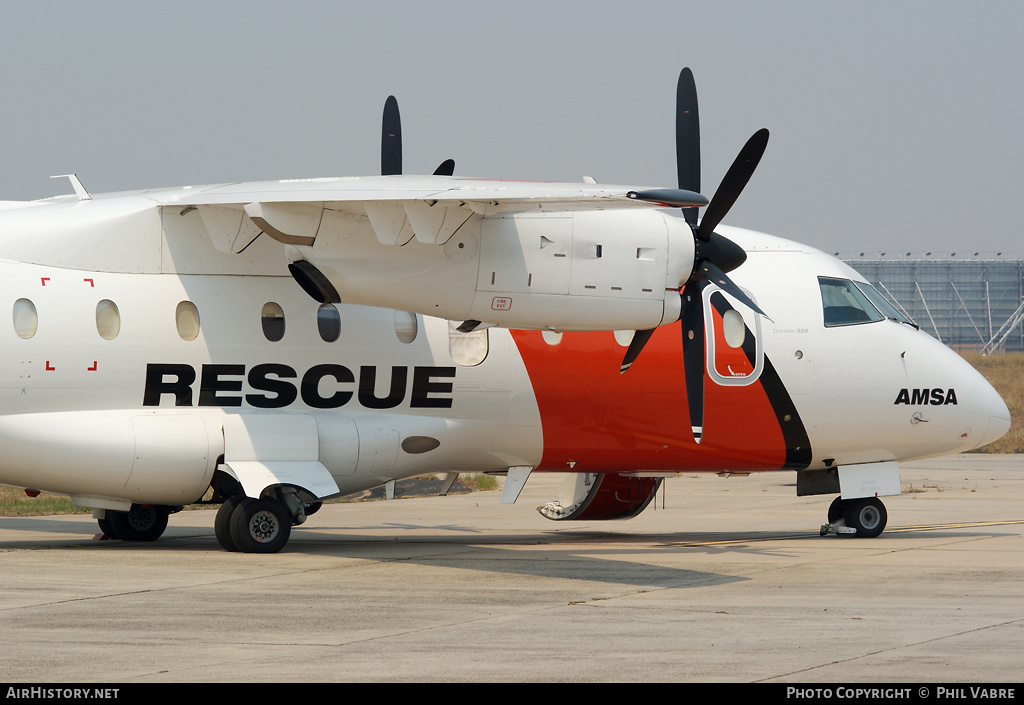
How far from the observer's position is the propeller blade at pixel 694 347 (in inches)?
593

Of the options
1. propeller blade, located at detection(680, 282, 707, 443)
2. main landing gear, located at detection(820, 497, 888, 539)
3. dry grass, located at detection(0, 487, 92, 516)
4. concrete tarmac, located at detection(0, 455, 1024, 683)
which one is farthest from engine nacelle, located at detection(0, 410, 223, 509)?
main landing gear, located at detection(820, 497, 888, 539)

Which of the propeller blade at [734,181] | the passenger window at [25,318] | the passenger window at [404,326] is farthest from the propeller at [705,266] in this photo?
the passenger window at [25,318]

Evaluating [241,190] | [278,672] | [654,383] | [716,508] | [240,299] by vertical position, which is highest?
[241,190]

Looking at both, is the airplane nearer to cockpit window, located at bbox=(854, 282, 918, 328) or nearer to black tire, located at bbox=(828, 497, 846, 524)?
cockpit window, located at bbox=(854, 282, 918, 328)

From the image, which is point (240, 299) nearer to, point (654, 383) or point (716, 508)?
point (654, 383)

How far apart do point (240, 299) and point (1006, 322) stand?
116m

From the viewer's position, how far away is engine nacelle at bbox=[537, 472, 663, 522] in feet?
63.3

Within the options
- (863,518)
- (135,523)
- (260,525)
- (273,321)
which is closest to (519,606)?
(260,525)

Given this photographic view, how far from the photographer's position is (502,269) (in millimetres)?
13789

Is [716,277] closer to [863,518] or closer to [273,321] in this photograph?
[863,518]

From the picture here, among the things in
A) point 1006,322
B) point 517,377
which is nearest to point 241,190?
point 517,377

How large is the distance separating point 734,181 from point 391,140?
18.2ft
